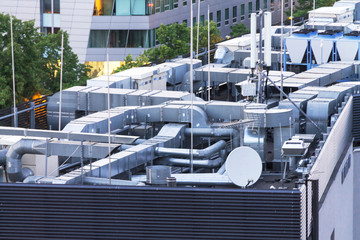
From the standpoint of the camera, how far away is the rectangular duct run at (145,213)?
1538 inches

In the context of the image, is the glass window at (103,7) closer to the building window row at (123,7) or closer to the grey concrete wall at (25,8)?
the building window row at (123,7)

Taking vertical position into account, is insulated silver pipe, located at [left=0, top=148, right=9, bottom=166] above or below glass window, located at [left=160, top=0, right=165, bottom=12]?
below

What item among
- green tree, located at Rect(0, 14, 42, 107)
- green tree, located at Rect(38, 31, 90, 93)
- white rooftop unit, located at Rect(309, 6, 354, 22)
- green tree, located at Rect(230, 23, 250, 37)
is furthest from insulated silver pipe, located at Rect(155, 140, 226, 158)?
green tree, located at Rect(230, 23, 250, 37)

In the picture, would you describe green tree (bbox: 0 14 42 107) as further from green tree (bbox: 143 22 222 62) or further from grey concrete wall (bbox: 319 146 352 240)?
Result: grey concrete wall (bbox: 319 146 352 240)

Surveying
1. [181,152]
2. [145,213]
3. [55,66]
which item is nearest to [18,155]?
[181,152]

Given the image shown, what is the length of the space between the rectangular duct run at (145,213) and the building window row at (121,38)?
66112 millimetres

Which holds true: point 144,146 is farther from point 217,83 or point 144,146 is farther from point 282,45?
point 282,45

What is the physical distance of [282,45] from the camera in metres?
74.5

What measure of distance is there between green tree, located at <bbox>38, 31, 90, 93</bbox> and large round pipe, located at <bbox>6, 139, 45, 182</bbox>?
97.9 ft

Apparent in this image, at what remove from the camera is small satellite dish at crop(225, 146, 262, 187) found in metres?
42.4

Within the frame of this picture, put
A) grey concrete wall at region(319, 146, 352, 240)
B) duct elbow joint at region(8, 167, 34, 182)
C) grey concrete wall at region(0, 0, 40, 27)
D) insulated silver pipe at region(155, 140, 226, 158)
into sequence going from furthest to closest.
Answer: grey concrete wall at region(0, 0, 40, 27), insulated silver pipe at region(155, 140, 226, 158), duct elbow joint at region(8, 167, 34, 182), grey concrete wall at region(319, 146, 352, 240)

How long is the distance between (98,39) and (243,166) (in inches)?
2537

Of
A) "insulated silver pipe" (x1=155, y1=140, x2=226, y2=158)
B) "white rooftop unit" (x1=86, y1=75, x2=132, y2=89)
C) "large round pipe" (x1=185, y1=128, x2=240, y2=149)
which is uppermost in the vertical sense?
"white rooftop unit" (x1=86, y1=75, x2=132, y2=89)

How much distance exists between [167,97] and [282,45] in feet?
64.4
